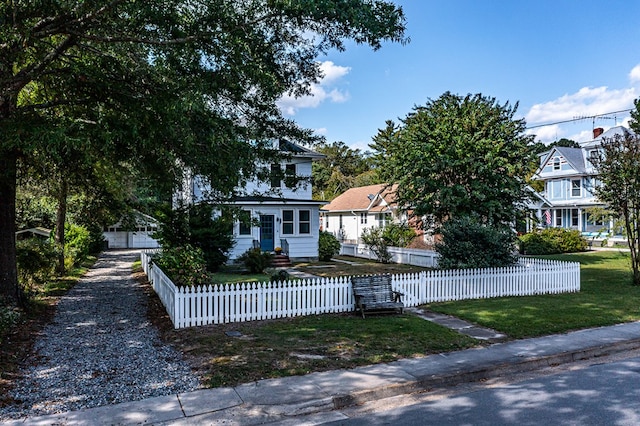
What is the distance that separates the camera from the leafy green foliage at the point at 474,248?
44.2 feet

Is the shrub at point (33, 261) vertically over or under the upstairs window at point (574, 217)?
under

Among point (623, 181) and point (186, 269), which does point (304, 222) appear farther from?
point (623, 181)

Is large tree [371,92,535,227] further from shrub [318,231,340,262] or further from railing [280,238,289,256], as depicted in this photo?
railing [280,238,289,256]

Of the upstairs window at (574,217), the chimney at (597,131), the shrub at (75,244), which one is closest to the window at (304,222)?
the shrub at (75,244)

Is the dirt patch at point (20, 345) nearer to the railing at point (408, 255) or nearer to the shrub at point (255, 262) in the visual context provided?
the shrub at point (255, 262)

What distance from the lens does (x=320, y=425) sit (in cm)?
512

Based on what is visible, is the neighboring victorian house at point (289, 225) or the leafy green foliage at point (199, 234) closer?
the leafy green foliage at point (199, 234)

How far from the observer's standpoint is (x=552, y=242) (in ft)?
98.4

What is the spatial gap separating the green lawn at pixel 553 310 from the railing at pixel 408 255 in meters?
6.35

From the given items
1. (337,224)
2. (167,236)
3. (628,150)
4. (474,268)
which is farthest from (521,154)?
(337,224)

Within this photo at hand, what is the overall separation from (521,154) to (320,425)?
52.5 feet

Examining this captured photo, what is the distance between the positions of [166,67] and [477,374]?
781 cm

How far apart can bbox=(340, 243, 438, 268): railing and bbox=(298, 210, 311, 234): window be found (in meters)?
4.11

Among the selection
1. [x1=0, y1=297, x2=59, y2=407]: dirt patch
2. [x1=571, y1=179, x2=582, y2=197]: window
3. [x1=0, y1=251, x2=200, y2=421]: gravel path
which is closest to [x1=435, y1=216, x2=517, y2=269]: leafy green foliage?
[x1=0, y1=251, x2=200, y2=421]: gravel path
